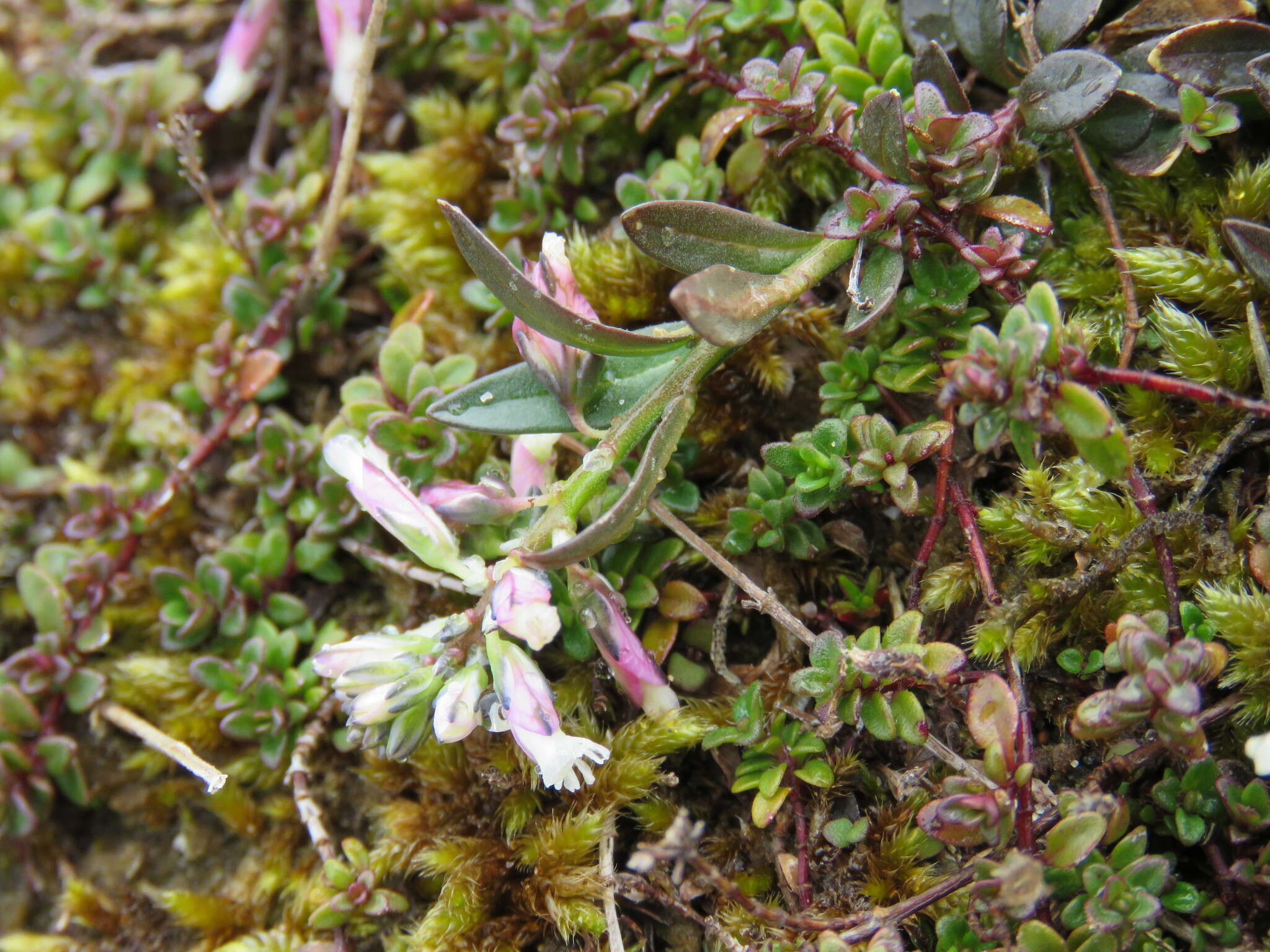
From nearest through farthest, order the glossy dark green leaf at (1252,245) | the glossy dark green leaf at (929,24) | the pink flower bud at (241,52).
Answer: the glossy dark green leaf at (1252,245), the glossy dark green leaf at (929,24), the pink flower bud at (241,52)

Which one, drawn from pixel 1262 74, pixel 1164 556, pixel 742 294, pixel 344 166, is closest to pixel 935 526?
pixel 1164 556

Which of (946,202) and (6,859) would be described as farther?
(6,859)

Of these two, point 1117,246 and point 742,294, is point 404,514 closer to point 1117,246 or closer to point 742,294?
point 742,294

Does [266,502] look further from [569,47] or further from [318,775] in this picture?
[569,47]

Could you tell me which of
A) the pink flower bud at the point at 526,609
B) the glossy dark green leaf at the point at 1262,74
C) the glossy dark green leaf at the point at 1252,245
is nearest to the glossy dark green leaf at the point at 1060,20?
the glossy dark green leaf at the point at 1262,74

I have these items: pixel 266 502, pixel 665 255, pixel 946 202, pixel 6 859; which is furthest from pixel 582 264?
pixel 6 859

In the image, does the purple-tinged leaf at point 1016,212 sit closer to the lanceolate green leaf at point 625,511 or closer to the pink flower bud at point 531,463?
the lanceolate green leaf at point 625,511

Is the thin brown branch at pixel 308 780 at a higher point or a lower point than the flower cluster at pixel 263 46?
lower
